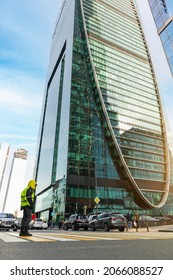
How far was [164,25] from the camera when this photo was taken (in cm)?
2792

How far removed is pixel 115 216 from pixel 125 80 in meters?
76.3

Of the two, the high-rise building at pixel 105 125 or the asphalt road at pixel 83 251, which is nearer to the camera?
the asphalt road at pixel 83 251

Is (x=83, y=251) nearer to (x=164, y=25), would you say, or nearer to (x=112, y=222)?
(x=112, y=222)

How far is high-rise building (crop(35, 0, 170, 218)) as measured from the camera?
60906 mm

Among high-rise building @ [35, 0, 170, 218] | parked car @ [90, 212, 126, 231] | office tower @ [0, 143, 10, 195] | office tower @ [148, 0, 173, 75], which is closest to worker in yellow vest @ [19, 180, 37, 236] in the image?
parked car @ [90, 212, 126, 231]

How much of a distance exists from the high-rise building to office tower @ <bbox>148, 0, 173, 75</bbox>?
1213 inches

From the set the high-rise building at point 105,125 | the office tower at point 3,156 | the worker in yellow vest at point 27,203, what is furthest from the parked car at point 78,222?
the office tower at point 3,156

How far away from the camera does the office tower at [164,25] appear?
2728cm

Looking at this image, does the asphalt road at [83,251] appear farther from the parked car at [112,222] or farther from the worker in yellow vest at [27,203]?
the parked car at [112,222]

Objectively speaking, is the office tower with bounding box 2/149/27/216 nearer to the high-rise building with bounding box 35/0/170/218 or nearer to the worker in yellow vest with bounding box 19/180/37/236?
the high-rise building with bounding box 35/0/170/218

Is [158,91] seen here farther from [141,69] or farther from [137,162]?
[137,162]

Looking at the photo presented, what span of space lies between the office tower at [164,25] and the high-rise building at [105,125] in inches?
1213

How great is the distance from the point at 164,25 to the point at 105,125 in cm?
4409
